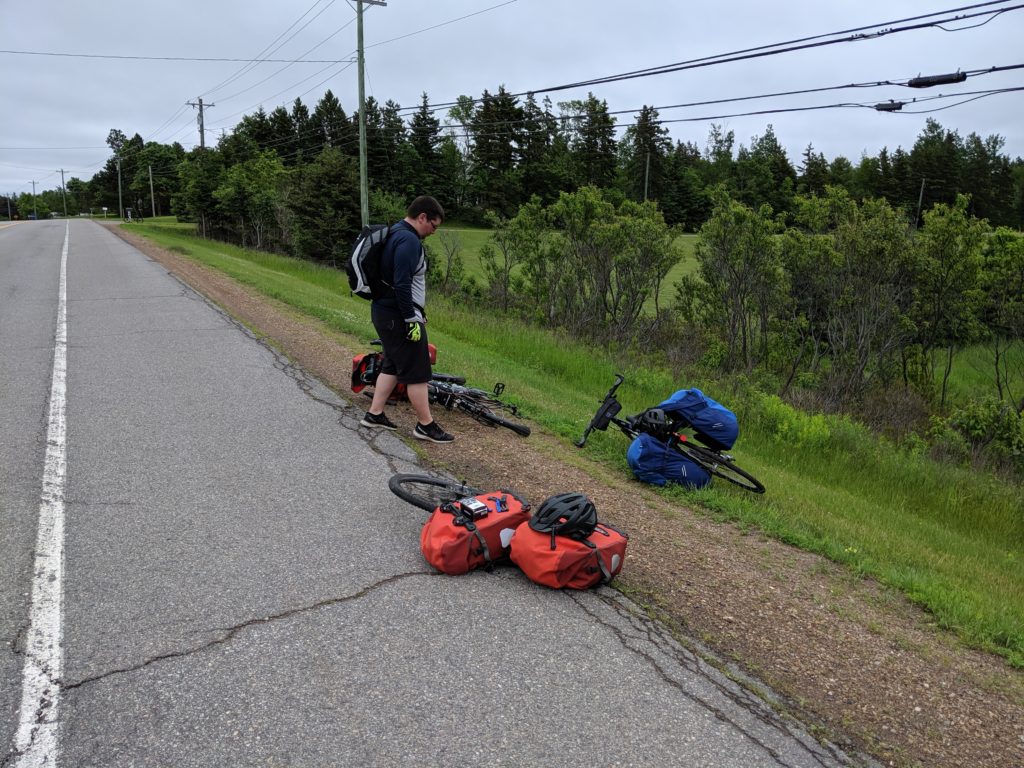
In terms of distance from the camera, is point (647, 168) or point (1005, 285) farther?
point (647, 168)

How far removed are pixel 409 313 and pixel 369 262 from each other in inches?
22.6

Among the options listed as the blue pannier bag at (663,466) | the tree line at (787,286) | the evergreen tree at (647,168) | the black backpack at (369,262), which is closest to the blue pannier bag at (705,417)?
the blue pannier bag at (663,466)

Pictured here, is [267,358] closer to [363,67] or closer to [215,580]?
[215,580]

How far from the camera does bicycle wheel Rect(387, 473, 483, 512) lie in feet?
16.0

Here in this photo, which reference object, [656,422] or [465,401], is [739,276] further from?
[656,422]

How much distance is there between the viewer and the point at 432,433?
6.61m

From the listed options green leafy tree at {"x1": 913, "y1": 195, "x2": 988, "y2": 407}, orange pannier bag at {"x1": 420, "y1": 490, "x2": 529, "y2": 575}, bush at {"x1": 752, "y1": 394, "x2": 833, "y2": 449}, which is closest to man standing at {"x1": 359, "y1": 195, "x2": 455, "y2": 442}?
orange pannier bag at {"x1": 420, "y1": 490, "x2": 529, "y2": 575}

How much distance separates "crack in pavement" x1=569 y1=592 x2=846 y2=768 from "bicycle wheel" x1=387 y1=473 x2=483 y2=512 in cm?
128

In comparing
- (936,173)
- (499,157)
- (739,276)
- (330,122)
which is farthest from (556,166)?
(739,276)

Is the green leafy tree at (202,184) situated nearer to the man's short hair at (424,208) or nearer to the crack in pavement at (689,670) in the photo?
the man's short hair at (424,208)

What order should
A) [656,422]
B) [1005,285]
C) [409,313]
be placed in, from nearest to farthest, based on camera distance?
[409,313]
[656,422]
[1005,285]

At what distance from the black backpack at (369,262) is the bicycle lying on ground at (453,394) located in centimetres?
102

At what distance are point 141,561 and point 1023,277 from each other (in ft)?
67.7

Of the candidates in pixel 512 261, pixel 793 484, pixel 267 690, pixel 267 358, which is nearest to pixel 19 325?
pixel 267 358
